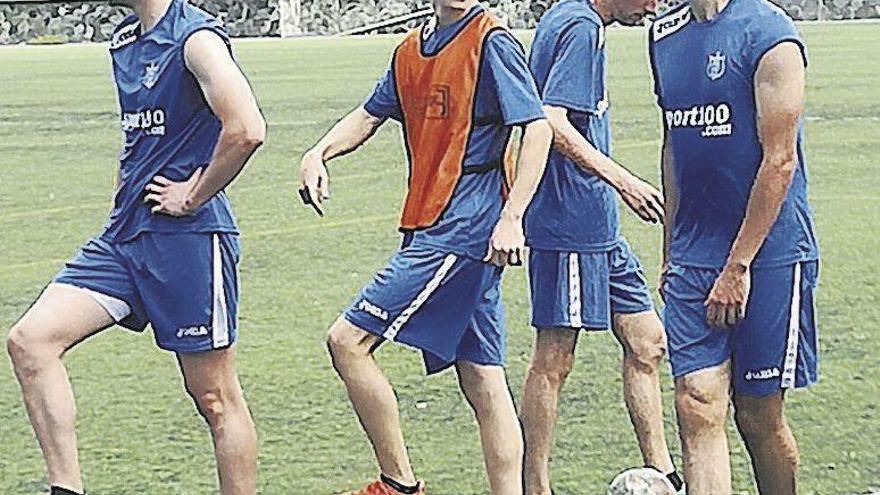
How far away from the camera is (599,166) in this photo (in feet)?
18.5

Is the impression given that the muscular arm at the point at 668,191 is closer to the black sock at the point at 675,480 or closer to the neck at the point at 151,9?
the black sock at the point at 675,480

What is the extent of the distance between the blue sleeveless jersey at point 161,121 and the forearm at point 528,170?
828 millimetres

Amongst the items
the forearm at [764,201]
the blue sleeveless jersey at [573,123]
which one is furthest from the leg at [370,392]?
the forearm at [764,201]

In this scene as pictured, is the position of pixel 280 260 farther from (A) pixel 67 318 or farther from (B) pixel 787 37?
(B) pixel 787 37

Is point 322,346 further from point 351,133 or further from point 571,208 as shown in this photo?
point 571,208

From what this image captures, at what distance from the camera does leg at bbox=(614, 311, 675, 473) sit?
6020 millimetres

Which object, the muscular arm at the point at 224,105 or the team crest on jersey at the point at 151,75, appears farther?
the team crest on jersey at the point at 151,75

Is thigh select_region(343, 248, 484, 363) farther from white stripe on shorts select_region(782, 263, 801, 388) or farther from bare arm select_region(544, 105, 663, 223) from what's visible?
white stripe on shorts select_region(782, 263, 801, 388)

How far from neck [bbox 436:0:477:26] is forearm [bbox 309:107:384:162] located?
1.54 ft

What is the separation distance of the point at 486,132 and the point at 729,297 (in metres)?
0.90

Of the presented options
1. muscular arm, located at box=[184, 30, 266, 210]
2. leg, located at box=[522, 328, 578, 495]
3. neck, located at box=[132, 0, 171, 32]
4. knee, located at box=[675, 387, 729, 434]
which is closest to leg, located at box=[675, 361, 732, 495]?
knee, located at box=[675, 387, 729, 434]

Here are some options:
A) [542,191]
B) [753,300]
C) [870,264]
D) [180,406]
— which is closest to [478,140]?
[542,191]

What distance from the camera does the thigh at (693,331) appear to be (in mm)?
5008

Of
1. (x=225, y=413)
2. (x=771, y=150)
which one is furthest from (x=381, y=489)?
(x=771, y=150)
